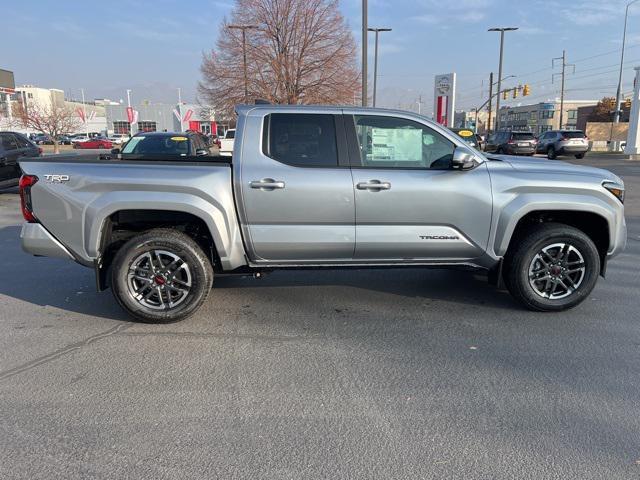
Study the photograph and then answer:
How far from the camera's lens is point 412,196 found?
14.3 feet

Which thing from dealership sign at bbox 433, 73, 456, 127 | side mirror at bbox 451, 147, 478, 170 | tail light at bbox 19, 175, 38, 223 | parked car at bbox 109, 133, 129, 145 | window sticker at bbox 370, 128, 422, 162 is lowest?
tail light at bbox 19, 175, 38, 223

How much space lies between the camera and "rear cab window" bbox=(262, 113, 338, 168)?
436 centimetres

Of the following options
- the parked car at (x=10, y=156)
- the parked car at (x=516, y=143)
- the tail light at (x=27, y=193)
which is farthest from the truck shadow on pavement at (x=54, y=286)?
the parked car at (x=516, y=143)

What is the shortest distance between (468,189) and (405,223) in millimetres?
638

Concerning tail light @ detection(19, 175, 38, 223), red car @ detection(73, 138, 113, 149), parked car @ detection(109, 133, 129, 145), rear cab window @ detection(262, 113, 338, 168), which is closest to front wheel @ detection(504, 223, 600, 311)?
rear cab window @ detection(262, 113, 338, 168)

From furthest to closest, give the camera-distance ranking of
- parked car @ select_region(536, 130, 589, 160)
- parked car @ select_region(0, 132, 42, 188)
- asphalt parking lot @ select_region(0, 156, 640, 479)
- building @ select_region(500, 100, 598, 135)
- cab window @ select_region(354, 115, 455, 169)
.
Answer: building @ select_region(500, 100, 598, 135), parked car @ select_region(536, 130, 589, 160), parked car @ select_region(0, 132, 42, 188), cab window @ select_region(354, 115, 455, 169), asphalt parking lot @ select_region(0, 156, 640, 479)

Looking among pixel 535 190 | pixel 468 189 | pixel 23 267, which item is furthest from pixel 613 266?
pixel 23 267

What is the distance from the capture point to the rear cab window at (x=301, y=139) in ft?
14.3

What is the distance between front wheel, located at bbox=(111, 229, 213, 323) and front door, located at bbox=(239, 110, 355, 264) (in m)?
0.53

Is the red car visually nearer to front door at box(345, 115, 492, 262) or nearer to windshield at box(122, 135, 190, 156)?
windshield at box(122, 135, 190, 156)

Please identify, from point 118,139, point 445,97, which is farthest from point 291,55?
point 118,139

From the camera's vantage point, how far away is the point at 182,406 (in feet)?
10.2

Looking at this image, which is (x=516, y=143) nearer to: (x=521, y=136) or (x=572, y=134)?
(x=521, y=136)

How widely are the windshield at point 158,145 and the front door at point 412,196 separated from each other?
24.6 feet
